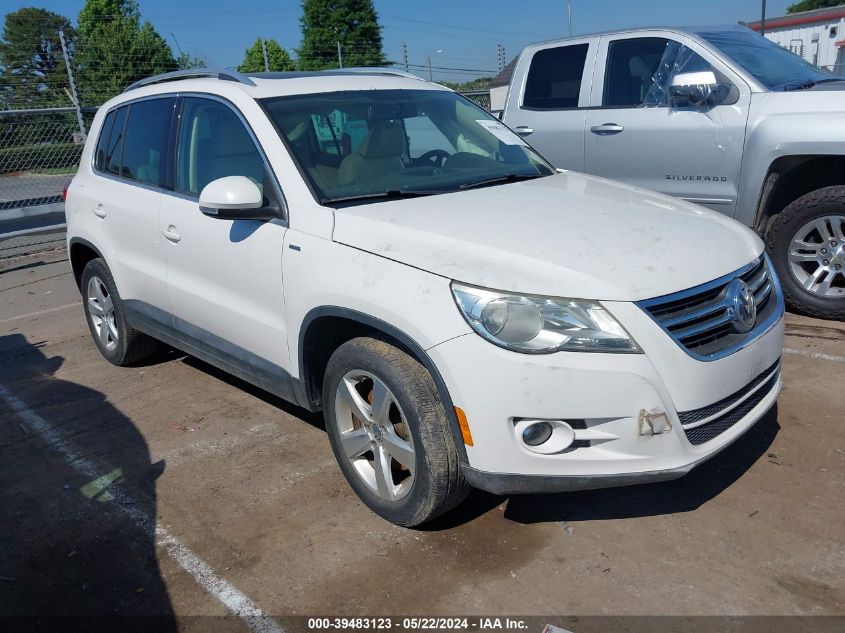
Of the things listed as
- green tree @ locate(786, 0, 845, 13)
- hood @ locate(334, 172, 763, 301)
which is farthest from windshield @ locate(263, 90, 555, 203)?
green tree @ locate(786, 0, 845, 13)

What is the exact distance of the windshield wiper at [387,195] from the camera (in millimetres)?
3457

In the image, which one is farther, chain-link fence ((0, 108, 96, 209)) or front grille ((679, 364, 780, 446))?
chain-link fence ((0, 108, 96, 209))

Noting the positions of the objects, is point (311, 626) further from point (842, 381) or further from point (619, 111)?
point (619, 111)

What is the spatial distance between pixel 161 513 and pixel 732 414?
2.52 metres

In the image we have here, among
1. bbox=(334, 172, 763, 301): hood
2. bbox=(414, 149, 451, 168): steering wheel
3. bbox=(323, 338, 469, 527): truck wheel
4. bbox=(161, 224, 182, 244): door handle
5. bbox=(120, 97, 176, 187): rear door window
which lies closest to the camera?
bbox=(334, 172, 763, 301): hood

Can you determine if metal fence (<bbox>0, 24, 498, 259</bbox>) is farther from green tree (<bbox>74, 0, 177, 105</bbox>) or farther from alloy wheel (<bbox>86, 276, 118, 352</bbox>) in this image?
alloy wheel (<bbox>86, 276, 118, 352</bbox>)

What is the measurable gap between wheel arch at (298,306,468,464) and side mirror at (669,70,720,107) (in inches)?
137

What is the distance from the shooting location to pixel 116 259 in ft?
16.1

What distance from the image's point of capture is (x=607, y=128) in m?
6.22

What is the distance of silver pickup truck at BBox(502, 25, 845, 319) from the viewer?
17.1 feet

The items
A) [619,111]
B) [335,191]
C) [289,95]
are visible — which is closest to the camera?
[335,191]

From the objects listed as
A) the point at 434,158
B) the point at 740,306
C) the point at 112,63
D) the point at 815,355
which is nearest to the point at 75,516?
the point at 434,158

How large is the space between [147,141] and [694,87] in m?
3.79

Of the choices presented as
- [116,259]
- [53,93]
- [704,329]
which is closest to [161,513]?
[116,259]
